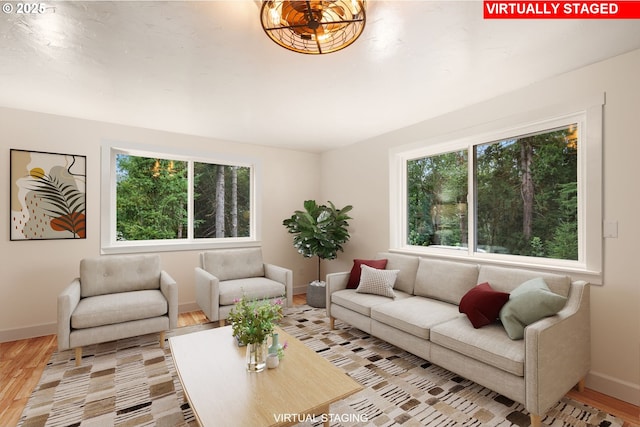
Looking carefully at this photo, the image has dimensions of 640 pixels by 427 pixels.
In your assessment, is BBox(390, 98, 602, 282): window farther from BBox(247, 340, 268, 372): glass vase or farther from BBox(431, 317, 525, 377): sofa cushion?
BBox(247, 340, 268, 372): glass vase

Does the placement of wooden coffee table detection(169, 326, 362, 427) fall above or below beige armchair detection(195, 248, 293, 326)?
below

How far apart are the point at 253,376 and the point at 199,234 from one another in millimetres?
3043

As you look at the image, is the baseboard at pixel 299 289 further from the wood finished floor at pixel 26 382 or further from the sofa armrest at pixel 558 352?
the sofa armrest at pixel 558 352

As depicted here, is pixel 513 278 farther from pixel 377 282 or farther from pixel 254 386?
pixel 254 386

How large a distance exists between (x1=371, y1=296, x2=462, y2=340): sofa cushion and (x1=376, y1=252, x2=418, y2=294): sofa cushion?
274 mm

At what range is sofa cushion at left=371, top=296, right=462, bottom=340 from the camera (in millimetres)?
2510

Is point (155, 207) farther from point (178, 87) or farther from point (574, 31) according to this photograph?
point (574, 31)

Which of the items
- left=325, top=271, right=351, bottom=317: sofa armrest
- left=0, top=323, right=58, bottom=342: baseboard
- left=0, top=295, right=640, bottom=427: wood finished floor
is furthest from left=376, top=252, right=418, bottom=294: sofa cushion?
left=0, top=323, right=58, bottom=342: baseboard

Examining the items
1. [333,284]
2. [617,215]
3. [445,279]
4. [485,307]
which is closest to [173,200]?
[333,284]

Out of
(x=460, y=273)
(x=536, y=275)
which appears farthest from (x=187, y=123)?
(x=536, y=275)

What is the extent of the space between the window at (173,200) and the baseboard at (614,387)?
161 inches

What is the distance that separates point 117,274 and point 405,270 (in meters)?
3.20

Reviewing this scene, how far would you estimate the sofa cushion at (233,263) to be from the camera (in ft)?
12.8

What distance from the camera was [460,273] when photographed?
2.96 metres
